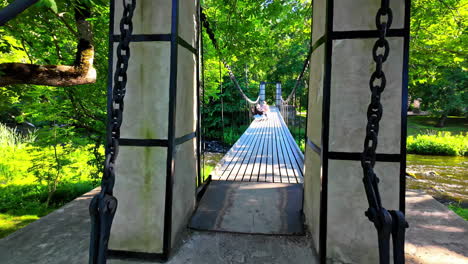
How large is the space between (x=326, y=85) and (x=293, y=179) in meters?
1.45

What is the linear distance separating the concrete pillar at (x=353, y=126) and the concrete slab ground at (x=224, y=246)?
0.83 ft

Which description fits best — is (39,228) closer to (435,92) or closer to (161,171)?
(161,171)

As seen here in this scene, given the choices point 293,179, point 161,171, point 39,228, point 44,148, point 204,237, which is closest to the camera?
point 161,171

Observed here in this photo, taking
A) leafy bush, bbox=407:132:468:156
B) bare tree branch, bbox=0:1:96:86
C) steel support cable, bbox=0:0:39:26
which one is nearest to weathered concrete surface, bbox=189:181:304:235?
steel support cable, bbox=0:0:39:26

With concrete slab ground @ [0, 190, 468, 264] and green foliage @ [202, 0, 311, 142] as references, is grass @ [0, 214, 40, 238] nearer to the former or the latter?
concrete slab ground @ [0, 190, 468, 264]

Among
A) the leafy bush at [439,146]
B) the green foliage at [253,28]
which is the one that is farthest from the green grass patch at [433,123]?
the green foliage at [253,28]

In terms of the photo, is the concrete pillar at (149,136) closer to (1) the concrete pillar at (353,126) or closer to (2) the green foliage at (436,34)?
(1) the concrete pillar at (353,126)

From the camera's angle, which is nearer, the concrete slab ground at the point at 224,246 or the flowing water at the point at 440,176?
the concrete slab ground at the point at 224,246

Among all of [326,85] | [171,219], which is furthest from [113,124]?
[326,85]

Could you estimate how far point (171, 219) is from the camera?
4.05 feet

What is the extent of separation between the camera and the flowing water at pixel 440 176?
15.1 feet

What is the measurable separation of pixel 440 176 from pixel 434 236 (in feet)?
18.6

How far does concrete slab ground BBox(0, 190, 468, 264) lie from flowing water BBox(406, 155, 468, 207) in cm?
369

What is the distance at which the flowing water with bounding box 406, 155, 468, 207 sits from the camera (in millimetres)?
4598
